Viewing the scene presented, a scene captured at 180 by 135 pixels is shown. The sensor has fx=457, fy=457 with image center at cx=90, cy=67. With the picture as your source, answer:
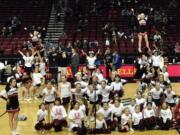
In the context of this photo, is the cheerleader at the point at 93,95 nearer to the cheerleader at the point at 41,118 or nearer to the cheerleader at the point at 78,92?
the cheerleader at the point at 78,92

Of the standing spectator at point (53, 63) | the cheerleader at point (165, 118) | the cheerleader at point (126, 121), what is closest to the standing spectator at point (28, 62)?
the standing spectator at point (53, 63)

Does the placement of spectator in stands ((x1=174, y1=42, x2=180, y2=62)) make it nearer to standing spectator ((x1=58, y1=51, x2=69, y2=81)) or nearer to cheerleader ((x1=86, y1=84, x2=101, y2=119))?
standing spectator ((x1=58, y1=51, x2=69, y2=81))

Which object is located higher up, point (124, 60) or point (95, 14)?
point (95, 14)

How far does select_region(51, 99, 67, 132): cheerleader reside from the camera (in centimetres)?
1485

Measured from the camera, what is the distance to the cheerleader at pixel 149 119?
15.1 metres

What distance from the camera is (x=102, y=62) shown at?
967 inches

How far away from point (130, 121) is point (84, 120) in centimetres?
151

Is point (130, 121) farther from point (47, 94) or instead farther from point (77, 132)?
point (47, 94)

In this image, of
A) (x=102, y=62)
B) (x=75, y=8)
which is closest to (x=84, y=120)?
(x=102, y=62)

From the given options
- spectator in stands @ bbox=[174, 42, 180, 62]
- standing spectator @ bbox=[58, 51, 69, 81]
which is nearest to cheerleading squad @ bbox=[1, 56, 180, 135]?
standing spectator @ bbox=[58, 51, 69, 81]

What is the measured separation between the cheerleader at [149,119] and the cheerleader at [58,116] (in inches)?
102

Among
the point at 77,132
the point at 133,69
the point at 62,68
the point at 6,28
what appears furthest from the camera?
the point at 6,28

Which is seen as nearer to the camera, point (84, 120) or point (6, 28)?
point (84, 120)

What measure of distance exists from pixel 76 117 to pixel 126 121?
169 cm
